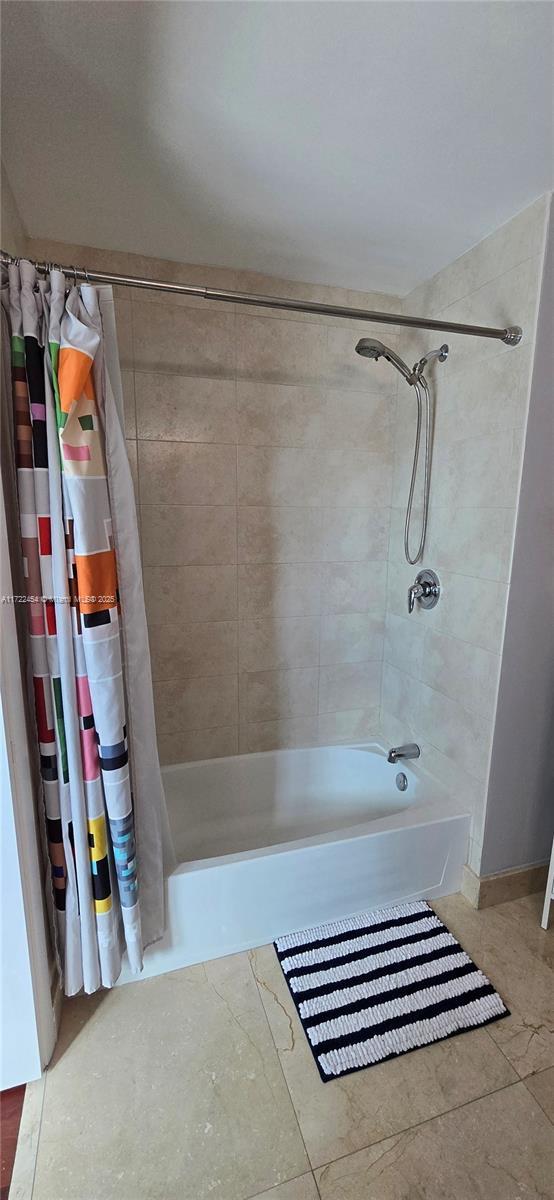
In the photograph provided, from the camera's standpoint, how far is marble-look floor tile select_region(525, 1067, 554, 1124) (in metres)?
1.13

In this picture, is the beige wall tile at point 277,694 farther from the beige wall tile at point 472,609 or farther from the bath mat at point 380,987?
the bath mat at point 380,987

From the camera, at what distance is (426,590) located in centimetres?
185

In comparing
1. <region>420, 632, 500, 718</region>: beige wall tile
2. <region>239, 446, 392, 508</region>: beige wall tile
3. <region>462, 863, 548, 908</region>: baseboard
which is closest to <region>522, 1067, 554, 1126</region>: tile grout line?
<region>462, 863, 548, 908</region>: baseboard

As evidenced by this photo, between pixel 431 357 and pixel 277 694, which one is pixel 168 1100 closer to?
pixel 277 694

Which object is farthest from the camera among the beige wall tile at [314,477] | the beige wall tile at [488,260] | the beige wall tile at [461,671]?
the beige wall tile at [314,477]

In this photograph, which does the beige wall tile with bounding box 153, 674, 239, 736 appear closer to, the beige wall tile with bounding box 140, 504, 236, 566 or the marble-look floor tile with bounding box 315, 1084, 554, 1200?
the beige wall tile with bounding box 140, 504, 236, 566

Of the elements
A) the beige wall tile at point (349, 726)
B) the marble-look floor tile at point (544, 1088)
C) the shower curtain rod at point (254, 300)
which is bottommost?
the marble-look floor tile at point (544, 1088)

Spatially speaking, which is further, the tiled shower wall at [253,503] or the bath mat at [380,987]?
the tiled shower wall at [253,503]

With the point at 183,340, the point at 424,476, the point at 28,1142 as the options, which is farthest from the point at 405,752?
the point at 183,340

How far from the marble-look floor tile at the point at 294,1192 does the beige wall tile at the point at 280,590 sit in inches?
60.4

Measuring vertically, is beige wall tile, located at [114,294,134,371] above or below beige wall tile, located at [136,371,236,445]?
above

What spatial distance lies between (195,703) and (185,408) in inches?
46.4

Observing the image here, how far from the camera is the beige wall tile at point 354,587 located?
2.09 metres

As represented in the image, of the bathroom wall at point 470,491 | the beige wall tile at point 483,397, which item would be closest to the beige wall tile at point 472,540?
the bathroom wall at point 470,491
